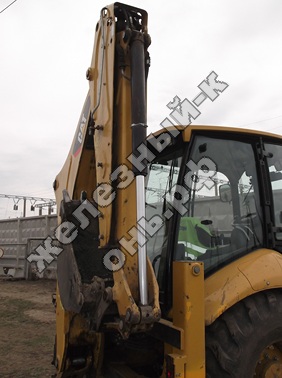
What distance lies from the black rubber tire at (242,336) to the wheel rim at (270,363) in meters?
0.10

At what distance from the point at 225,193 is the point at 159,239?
612mm

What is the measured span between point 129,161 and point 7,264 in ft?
38.6

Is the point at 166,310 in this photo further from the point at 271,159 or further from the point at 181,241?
the point at 271,159

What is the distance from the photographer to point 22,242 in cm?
1302

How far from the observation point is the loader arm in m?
2.28

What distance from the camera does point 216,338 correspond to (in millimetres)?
2441

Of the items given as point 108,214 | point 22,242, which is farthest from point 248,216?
point 22,242

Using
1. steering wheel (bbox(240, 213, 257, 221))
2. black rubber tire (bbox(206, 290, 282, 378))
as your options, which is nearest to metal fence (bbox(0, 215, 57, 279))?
steering wheel (bbox(240, 213, 257, 221))

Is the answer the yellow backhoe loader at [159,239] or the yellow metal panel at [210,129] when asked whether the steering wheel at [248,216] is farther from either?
the yellow metal panel at [210,129]

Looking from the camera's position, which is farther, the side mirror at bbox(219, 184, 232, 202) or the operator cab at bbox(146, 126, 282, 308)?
the side mirror at bbox(219, 184, 232, 202)

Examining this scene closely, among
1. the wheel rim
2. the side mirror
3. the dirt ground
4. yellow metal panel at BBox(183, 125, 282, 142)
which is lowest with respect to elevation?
the dirt ground

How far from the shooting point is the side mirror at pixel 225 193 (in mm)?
2959

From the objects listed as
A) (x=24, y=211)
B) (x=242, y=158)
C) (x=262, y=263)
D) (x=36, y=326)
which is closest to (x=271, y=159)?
(x=242, y=158)

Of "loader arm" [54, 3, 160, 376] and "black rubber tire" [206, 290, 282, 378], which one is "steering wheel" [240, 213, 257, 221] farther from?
"loader arm" [54, 3, 160, 376]
